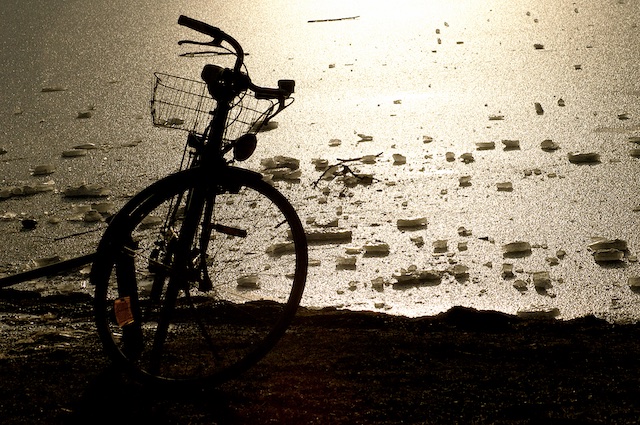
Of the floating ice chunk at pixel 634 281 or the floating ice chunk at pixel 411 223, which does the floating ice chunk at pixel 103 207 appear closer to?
the floating ice chunk at pixel 411 223

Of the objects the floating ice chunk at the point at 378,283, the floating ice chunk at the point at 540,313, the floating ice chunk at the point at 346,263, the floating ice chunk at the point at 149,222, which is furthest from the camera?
the floating ice chunk at the point at 149,222

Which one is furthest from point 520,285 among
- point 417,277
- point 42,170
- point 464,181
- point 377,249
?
point 42,170

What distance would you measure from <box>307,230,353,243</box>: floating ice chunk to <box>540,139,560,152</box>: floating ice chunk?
1.28 meters

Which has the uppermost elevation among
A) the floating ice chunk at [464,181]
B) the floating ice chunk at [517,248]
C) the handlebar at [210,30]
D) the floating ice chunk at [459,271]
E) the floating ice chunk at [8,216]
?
the handlebar at [210,30]

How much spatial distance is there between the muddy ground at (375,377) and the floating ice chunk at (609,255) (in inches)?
19.7

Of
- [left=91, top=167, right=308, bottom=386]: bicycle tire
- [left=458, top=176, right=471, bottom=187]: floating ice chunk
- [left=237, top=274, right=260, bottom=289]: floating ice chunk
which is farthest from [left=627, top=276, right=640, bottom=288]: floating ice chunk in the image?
[left=237, top=274, right=260, bottom=289]: floating ice chunk

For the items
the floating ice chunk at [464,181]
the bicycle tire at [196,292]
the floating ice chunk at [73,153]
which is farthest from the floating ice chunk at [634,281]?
the floating ice chunk at [73,153]

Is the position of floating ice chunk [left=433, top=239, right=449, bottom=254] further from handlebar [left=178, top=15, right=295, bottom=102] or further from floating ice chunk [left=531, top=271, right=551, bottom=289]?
handlebar [left=178, top=15, right=295, bottom=102]

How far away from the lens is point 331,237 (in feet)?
13.8

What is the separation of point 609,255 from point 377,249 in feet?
2.97

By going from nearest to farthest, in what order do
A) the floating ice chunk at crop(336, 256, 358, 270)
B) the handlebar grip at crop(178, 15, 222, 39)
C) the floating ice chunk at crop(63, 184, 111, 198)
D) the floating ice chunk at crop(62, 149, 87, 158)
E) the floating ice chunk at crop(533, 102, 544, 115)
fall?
1. the handlebar grip at crop(178, 15, 222, 39)
2. the floating ice chunk at crop(336, 256, 358, 270)
3. the floating ice chunk at crop(63, 184, 111, 198)
4. the floating ice chunk at crop(62, 149, 87, 158)
5. the floating ice chunk at crop(533, 102, 544, 115)

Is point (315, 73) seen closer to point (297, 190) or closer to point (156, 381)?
point (297, 190)

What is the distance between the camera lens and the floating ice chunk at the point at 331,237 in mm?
4176

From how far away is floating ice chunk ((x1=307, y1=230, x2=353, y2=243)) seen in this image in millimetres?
4176
